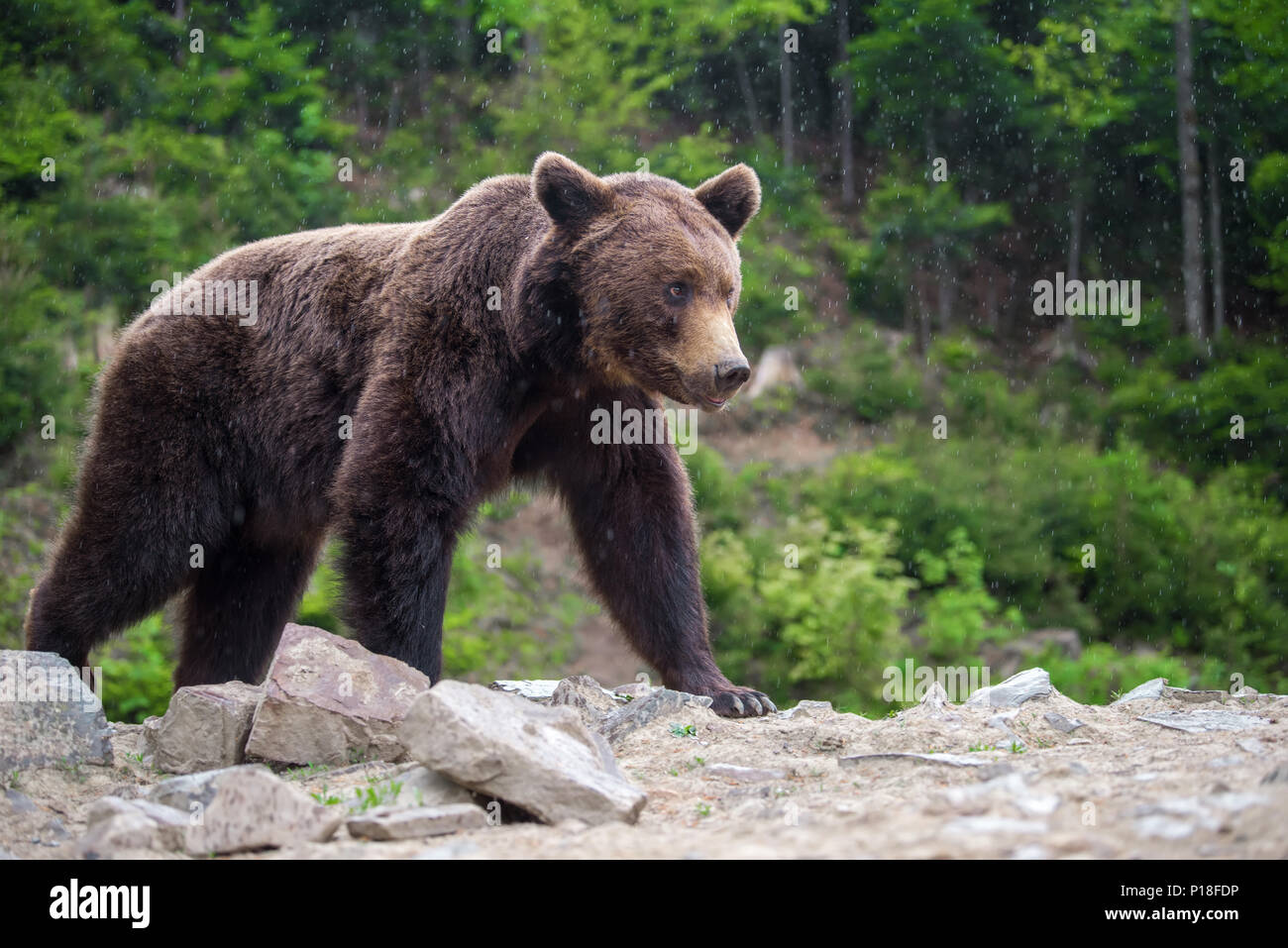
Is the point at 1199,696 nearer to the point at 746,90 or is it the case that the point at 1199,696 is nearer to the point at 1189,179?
the point at 1189,179

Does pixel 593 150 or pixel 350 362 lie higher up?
pixel 593 150

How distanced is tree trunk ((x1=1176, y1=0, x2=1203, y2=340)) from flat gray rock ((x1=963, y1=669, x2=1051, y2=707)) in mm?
15045

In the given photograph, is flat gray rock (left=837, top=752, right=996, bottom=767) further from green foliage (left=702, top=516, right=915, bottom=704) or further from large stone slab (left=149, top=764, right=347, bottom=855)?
green foliage (left=702, top=516, right=915, bottom=704)

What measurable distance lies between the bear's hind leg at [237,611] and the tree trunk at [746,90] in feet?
53.7

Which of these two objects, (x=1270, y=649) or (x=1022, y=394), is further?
(x=1022, y=394)

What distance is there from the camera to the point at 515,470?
19.9 feet

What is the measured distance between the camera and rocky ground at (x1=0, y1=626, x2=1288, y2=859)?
293 centimetres

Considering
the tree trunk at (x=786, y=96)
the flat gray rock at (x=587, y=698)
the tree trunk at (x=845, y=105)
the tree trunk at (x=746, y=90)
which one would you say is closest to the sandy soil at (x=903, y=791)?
the flat gray rock at (x=587, y=698)

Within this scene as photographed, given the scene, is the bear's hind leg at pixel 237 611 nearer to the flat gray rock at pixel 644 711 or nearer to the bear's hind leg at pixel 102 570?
the bear's hind leg at pixel 102 570

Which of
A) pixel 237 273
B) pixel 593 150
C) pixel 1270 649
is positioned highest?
pixel 593 150

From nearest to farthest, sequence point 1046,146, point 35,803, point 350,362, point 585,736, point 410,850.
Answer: point 410,850 < point 585,736 < point 35,803 < point 350,362 < point 1046,146

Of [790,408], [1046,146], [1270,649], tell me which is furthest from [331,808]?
[1046,146]

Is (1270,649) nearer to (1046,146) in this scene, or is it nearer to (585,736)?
(1046,146)

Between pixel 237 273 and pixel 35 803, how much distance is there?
309cm
